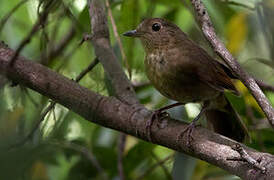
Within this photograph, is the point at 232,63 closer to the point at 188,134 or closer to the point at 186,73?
the point at 188,134

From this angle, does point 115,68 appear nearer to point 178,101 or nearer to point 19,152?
point 178,101

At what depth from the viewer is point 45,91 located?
2.17m

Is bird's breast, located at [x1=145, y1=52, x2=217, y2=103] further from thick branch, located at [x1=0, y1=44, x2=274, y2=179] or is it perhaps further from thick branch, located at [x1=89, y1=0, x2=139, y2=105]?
thick branch, located at [x1=0, y1=44, x2=274, y2=179]

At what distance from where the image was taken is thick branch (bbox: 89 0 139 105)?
8.79ft

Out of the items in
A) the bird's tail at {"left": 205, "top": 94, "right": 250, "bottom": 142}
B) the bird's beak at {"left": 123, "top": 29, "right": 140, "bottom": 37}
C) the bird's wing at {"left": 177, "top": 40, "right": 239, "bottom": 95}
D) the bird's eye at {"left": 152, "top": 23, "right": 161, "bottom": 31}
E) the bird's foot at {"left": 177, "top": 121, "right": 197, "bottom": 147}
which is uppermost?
the bird's beak at {"left": 123, "top": 29, "right": 140, "bottom": 37}

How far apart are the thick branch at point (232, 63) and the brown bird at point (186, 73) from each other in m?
0.88

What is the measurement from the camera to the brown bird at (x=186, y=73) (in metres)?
2.84

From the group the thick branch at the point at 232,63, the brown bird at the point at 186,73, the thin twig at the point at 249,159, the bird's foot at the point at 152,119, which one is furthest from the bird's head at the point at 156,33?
the thin twig at the point at 249,159

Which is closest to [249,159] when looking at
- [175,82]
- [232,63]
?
[232,63]

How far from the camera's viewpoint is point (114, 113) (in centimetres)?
230

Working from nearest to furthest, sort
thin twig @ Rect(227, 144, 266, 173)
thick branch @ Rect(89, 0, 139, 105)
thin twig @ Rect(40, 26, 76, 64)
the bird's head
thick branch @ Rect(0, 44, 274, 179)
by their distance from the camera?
thin twig @ Rect(227, 144, 266, 173) → thick branch @ Rect(0, 44, 274, 179) → thick branch @ Rect(89, 0, 139, 105) → the bird's head → thin twig @ Rect(40, 26, 76, 64)

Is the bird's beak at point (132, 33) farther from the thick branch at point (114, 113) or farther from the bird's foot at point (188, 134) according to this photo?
the bird's foot at point (188, 134)

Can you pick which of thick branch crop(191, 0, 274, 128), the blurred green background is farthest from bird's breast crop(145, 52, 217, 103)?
thick branch crop(191, 0, 274, 128)

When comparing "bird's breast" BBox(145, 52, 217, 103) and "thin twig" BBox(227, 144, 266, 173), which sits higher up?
"thin twig" BBox(227, 144, 266, 173)
